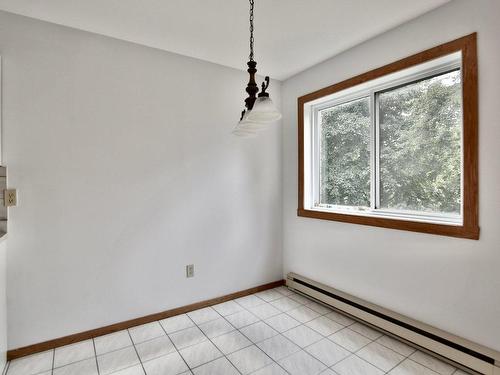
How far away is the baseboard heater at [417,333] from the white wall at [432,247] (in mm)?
73

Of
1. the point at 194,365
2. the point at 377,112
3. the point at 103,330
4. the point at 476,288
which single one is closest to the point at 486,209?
the point at 476,288

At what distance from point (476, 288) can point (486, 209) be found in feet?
1.72

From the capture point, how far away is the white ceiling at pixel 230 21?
196 cm

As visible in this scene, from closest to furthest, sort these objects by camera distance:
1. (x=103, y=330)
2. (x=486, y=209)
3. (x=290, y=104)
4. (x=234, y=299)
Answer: (x=486, y=209), (x=103, y=330), (x=234, y=299), (x=290, y=104)

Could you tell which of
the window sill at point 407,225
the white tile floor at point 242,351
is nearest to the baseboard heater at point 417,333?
the white tile floor at point 242,351

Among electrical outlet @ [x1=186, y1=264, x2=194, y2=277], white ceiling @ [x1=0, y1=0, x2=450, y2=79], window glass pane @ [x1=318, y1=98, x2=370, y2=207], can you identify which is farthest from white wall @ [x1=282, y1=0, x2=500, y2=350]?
electrical outlet @ [x1=186, y1=264, x2=194, y2=277]

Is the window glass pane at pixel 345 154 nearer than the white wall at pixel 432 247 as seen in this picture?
No

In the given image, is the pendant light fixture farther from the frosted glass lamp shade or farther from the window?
the window

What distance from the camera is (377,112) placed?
257 centimetres

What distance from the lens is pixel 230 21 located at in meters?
2.15

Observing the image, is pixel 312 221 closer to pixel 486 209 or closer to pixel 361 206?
pixel 361 206

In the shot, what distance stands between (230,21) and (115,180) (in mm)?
1591

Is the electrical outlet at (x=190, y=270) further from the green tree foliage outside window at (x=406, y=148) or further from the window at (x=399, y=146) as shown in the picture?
the green tree foliage outside window at (x=406, y=148)

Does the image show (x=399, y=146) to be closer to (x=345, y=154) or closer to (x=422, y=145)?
(x=422, y=145)
